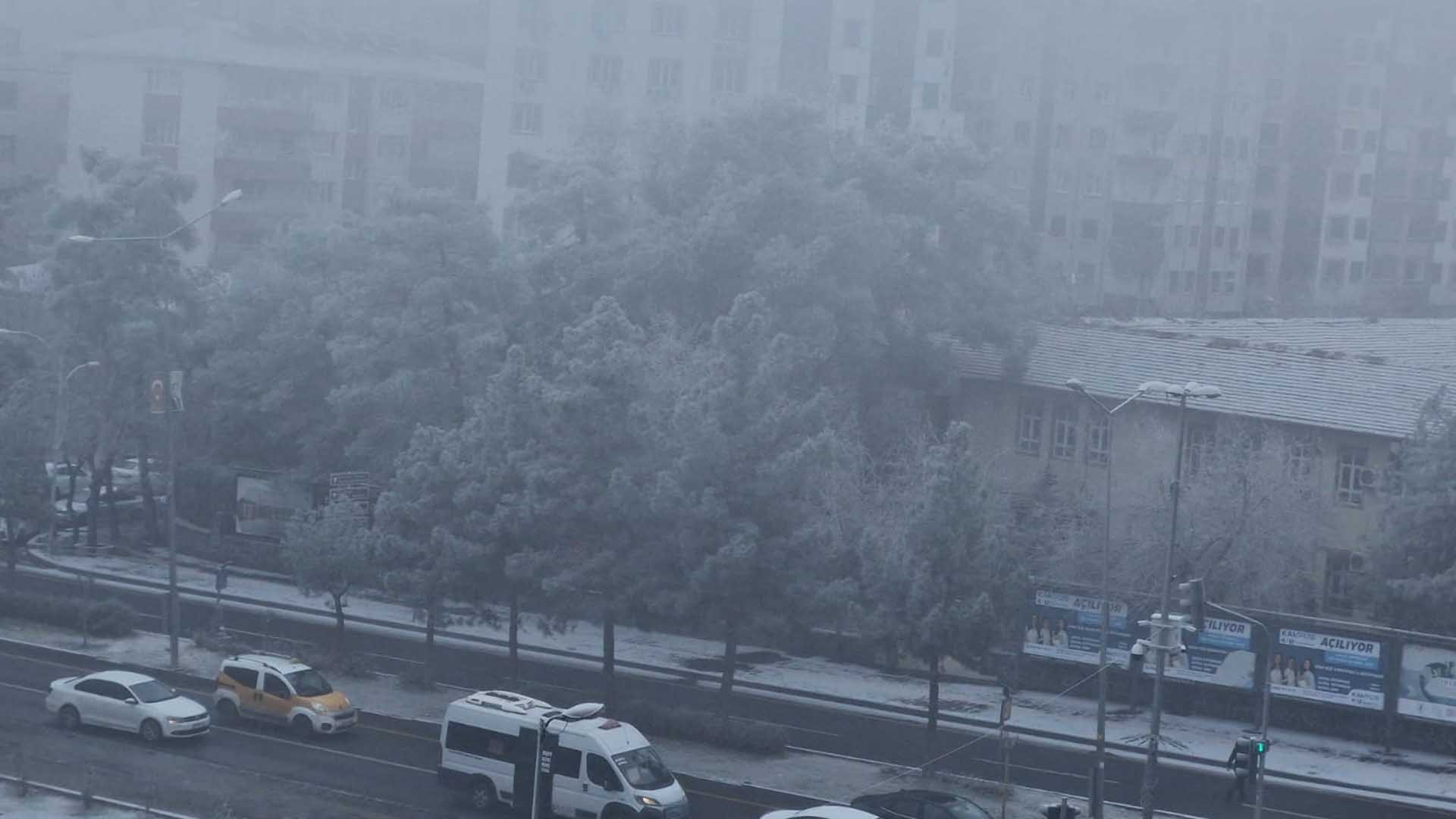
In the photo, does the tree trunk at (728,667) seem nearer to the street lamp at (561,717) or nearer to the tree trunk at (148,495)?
the street lamp at (561,717)

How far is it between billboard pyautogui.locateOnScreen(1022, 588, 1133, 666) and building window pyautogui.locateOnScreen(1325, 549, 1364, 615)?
21.3 feet

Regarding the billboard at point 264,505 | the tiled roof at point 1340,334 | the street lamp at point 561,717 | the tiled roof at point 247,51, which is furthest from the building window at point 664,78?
the street lamp at point 561,717

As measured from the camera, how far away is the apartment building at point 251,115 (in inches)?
2571

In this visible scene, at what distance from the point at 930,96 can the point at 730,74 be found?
8703 millimetres

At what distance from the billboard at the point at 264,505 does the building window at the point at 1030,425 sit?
18832mm

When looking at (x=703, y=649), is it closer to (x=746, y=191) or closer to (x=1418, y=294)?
(x=746, y=191)

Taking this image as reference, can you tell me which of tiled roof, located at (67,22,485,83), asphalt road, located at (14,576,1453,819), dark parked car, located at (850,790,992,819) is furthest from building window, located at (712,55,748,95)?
dark parked car, located at (850,790,992,819)

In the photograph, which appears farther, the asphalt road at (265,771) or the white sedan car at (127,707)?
→ the white sedan car at (127,707)

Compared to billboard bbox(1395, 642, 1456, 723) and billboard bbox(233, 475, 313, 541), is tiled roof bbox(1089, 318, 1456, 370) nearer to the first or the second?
billboard bbox(1395, 642, 1456, 723)

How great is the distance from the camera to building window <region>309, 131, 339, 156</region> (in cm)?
6969

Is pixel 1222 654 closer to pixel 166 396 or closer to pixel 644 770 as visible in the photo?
pixel 644 770

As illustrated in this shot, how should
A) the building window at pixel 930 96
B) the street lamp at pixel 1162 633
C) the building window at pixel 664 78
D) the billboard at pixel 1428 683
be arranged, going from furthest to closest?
1. the building window at pixel 930 96
2. the building window at pixel 664 78
3. the billboard at pixel 1428 683
4. the street lamp at pixel 1162 633

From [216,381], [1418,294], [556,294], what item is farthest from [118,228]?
[1418,294]

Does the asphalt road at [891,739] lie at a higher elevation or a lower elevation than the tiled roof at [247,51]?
lower
